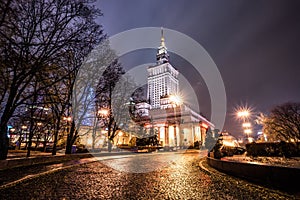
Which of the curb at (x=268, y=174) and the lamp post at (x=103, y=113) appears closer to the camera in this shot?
the curb at (x=268, y=174)

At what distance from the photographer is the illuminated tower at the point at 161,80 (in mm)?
119000

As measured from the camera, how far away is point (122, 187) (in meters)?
5.82

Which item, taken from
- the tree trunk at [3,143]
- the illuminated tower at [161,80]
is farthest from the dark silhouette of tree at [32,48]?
the illuminated tower at [161,80]

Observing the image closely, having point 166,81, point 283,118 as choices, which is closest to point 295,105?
point 283,118

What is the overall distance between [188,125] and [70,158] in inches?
2483

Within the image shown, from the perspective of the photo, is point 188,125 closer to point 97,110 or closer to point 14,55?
point 97,110

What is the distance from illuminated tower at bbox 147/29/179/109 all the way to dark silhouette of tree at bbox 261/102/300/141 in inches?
2794

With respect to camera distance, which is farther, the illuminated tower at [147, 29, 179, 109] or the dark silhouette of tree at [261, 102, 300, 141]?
the illuminated tower at [147, 29, 179, 109]

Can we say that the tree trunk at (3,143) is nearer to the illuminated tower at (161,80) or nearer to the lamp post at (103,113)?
the lamp post at (103,113)

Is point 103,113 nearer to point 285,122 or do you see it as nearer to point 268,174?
point 268,174

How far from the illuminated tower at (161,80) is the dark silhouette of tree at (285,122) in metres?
71.0

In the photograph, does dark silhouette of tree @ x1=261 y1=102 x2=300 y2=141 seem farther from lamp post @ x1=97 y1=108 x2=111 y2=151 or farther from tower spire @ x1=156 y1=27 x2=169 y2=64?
tower spire @ x1=156 y1=27 x2=169 y2=64

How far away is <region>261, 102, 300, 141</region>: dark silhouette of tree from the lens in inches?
1609

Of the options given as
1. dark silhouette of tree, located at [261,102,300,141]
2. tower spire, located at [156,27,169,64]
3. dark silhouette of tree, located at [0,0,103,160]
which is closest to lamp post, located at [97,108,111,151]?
dark silhouette of tree, located at [0,0,103,160]
